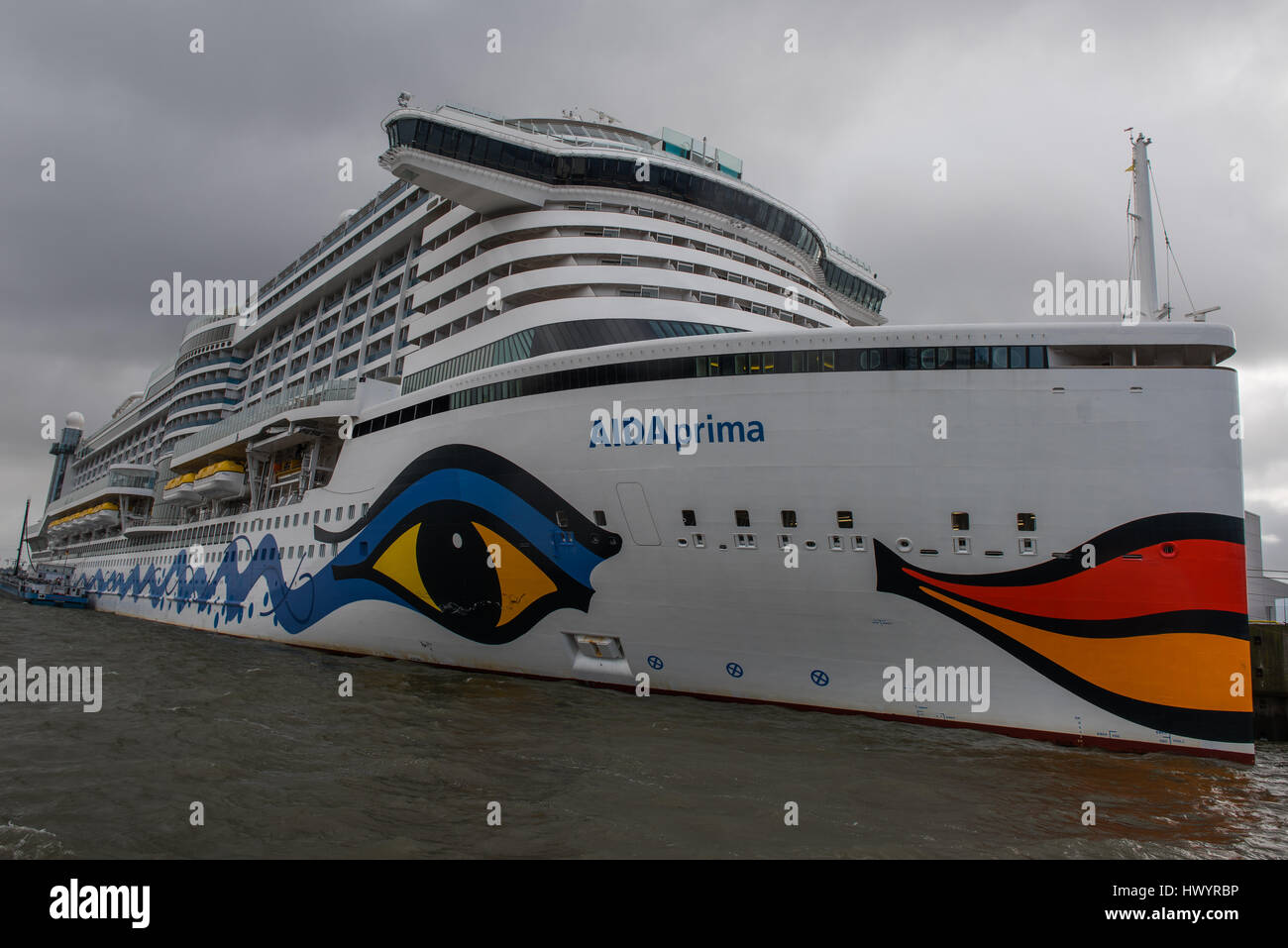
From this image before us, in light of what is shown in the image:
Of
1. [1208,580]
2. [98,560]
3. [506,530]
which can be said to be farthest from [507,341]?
[98,560]

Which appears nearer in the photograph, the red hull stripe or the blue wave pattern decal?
the red hull stripe

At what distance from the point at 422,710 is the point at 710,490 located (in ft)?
19.4

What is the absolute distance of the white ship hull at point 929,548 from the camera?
977cm

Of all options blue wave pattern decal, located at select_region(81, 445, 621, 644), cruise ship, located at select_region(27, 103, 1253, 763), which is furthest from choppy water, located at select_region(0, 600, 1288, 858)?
blue wave pattern decal, located at select_region(81, 445, 621, 644)

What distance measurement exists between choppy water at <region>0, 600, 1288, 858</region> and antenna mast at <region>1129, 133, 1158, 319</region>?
7063mm

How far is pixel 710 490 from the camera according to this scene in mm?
11453

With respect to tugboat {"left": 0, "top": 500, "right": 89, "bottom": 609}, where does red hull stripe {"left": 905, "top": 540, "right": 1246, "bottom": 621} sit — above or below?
above

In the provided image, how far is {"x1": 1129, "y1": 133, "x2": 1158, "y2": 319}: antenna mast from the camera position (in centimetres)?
1141

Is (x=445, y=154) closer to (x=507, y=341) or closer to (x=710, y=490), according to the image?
(x=507, y=341)

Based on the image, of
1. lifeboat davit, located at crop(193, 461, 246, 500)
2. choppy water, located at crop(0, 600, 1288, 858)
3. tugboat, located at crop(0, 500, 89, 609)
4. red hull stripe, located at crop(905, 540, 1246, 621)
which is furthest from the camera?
tugboat, located at crop(0, 500, 89, 609)
